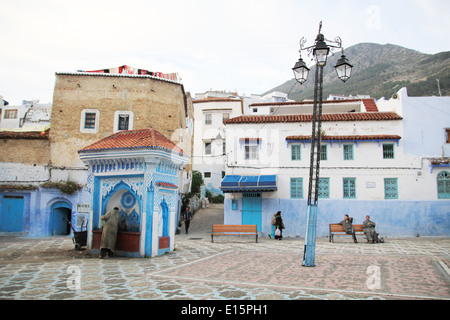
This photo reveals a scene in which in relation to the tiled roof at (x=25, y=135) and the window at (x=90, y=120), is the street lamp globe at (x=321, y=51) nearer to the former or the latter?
the window at (x=90, y=120)

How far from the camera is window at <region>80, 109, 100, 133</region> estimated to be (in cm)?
2208

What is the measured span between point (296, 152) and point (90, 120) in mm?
13019

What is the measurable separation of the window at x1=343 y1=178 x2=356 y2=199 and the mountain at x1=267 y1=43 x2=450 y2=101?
19932mm

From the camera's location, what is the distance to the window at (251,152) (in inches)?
839

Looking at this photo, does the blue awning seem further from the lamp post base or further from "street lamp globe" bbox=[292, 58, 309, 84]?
"street lamp globe" bbox=[292, 58, 309, 84]

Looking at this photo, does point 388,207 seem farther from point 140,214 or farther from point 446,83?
point 446,83

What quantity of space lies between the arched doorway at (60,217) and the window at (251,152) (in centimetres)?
1108

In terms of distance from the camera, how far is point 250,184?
19.4 metres

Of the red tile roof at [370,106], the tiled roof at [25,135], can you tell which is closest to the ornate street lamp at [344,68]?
the red tile roof at [370,106]

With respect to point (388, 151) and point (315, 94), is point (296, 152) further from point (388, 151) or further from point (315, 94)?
point (315, 94)

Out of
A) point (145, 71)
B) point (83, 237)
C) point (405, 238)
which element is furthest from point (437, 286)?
point (145, 71)

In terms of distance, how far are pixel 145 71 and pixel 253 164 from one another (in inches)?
380

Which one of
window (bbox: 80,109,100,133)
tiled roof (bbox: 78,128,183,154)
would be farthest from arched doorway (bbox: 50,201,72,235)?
tiled roof (bbox: 78,128,183,154)
